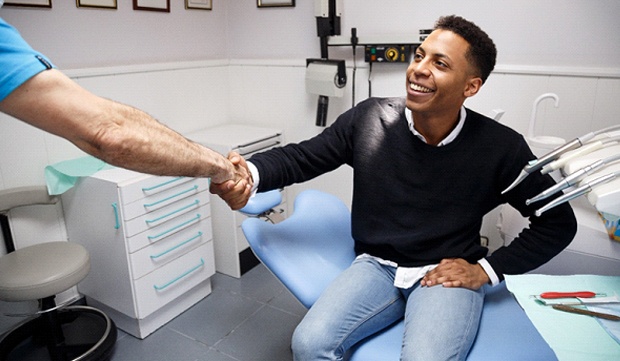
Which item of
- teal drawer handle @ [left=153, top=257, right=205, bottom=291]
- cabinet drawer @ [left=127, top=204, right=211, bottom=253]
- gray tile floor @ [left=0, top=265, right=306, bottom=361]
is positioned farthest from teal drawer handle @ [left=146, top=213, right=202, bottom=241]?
gray tile floor @ [left=0, top=265, right=306, bottom=361]

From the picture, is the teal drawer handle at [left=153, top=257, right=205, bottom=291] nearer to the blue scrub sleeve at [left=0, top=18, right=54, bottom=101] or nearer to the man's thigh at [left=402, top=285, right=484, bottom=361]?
the man's thigh at [left=402, top=285, right=484, bottom=361]

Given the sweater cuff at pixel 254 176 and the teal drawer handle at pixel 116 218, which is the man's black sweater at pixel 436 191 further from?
the teal drawer handle at pixel 116 218

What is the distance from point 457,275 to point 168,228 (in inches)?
53.9

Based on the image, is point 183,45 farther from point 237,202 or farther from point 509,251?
point 509,251

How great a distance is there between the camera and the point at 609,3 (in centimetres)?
189

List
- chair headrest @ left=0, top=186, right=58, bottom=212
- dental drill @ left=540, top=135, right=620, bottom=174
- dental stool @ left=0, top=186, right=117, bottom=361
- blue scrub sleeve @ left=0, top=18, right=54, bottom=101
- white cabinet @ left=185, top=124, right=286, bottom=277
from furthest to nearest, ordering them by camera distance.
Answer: white cabinet @ left=185, top=124, right=286, bottom=277
chair headrest @ left=0, top=186, right=58, bottom=212
dental stool @ left=0, top=186, right=117, bottom=361
dental drill @ left=540, top=135, right=620, bottom=174
blue scrub sleeve @ left=0, top=18, right=54, bottom=101

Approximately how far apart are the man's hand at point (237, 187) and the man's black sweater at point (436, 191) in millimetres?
68

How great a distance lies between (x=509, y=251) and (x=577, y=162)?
0.65 metres

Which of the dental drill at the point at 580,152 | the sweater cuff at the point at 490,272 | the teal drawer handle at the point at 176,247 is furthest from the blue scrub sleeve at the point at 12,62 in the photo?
the teal drawer handle at the point at 176,247

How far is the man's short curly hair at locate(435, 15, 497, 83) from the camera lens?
143 cm

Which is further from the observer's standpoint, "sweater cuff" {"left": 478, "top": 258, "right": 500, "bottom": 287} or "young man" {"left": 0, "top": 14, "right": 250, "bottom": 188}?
"sweater cuff" {"left": 478, "top": 258, "right": 500, "bottom": 287}

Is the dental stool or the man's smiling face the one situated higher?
the man's smiling face

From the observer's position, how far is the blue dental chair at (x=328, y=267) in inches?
47.7

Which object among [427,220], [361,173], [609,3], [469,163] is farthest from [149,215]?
[609,3]
